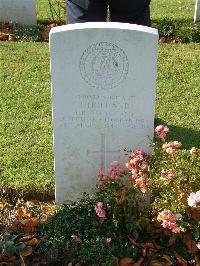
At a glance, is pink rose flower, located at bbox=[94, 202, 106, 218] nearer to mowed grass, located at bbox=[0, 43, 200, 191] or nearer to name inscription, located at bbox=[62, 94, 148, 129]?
name inscription, located at bbox=[62, 94, 148, 129]

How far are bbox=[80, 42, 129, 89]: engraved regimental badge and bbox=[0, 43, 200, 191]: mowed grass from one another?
113 cm

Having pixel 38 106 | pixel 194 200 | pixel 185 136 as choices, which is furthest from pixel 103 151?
pixel 38 106

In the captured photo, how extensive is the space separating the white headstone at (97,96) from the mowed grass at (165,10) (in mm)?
5056

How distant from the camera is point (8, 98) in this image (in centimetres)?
580

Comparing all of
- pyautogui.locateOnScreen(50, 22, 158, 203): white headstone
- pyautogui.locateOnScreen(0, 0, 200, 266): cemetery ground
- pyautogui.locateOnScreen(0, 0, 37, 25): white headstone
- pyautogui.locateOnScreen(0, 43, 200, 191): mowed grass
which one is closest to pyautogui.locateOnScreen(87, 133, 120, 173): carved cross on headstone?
pyautogui.locateOnScreen(50, 22, 158, 203): white headstone

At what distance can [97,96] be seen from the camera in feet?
11.6

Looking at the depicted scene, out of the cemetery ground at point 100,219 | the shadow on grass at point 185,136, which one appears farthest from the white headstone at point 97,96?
the shadow on grass at point 185,136

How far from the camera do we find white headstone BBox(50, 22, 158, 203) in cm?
336

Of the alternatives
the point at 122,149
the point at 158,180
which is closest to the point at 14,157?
the point at 122,149

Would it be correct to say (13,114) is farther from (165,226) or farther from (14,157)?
(165,226)

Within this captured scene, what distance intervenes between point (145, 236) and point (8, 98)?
2.83 meters

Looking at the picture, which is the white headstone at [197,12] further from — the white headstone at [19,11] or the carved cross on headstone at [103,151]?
the carved cross on headstone at [103,151]

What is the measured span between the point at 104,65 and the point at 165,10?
19.9 feet

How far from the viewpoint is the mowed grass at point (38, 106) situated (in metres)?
4.51
